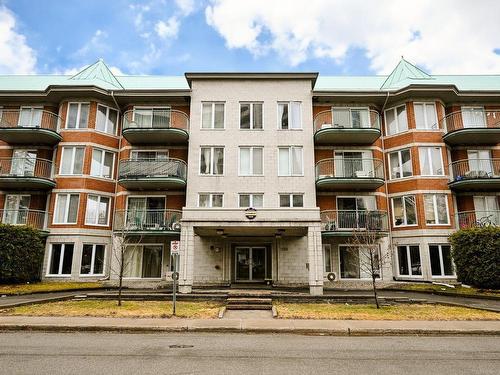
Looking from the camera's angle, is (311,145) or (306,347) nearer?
(306,347)

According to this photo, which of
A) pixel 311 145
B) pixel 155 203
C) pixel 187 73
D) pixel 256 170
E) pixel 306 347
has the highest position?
pixel 187 73

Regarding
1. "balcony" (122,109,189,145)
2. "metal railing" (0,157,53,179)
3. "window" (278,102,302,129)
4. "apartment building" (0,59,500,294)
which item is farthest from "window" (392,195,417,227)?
"metal railing" (0,157,53,179)

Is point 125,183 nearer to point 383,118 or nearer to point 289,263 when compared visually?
point 289,263

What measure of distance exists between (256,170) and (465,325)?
48.4 feet

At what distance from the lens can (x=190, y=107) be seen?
23.8m

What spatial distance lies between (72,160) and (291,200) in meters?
14.7

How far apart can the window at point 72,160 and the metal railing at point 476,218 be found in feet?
80.9

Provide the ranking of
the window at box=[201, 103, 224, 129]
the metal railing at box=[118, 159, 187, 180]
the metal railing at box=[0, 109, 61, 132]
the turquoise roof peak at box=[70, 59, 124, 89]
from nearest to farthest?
the metal railing at box=[118, 159, 187, 180] → the metal railing at box=[0, 109, 61, 132] → the window at box=[201, 103, 224, 129] → the turquoise roof peak at box=[70, 59, 124, 89]

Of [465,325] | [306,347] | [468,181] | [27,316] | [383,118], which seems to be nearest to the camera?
[306,347]

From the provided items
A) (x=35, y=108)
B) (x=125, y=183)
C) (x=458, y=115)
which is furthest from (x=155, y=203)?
(x=458, y=115)

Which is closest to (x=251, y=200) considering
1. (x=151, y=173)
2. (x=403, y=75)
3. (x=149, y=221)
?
(x=151, y=173)

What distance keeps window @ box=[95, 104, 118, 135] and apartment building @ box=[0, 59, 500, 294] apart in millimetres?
87

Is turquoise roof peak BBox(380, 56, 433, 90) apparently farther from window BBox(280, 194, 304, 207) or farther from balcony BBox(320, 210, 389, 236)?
window BBox(280, 194, 304, 207)

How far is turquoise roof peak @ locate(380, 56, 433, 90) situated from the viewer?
25297mm
